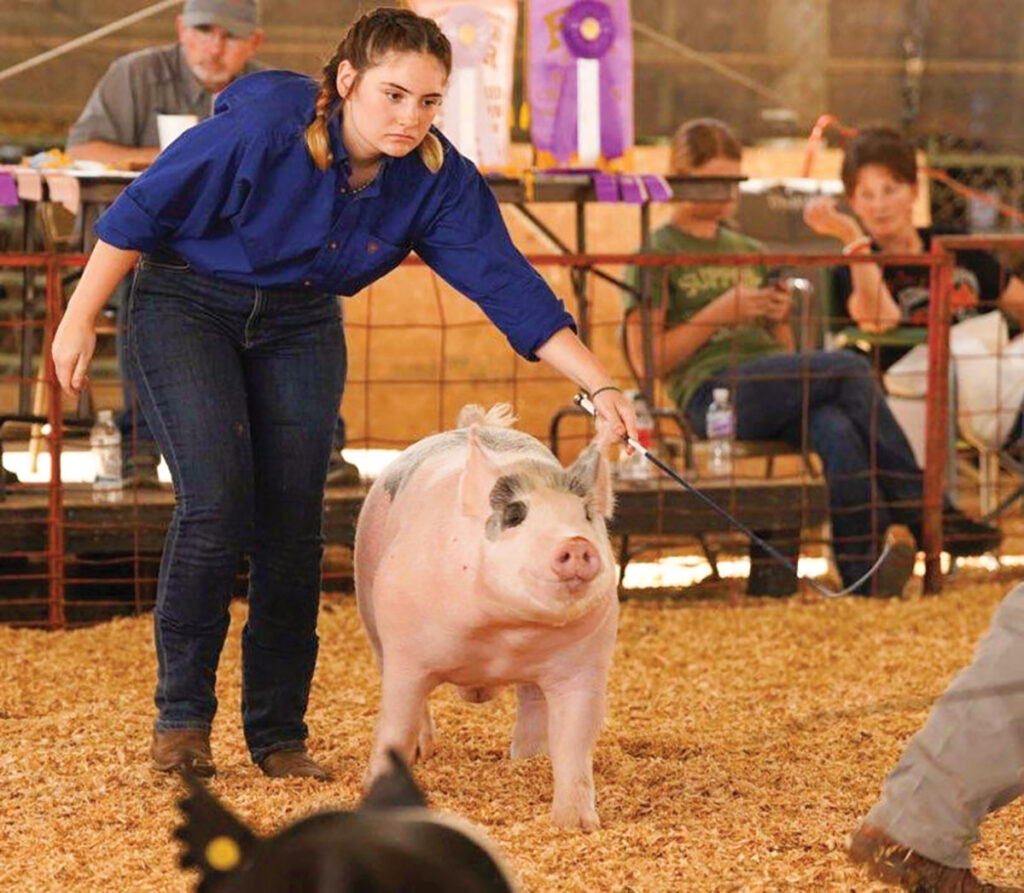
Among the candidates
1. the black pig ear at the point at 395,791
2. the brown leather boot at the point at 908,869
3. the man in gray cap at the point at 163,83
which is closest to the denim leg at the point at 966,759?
the brown leather boot at the point at 908,869

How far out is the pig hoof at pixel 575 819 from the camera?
10.3ft

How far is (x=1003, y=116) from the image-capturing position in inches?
402

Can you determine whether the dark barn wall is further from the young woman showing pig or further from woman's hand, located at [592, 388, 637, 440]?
woman's hand, located at [592, 388, 637, 440]

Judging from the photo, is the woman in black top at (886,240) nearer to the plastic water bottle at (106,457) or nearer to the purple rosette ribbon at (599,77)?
the purple rosette ribbon at (599,77)

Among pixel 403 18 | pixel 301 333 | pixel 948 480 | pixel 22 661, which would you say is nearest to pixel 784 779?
pixel 301 333

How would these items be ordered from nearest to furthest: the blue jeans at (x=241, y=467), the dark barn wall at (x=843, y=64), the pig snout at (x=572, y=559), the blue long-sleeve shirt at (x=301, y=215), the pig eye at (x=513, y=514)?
the pig snout at (x=572, y=559), the pig eye at (x=513, y=514), the blue long-sleeve shirt at (x=301, y=215), the blue jeans at (x=241, y=467), the dark barn wall at (x=843, y=64)

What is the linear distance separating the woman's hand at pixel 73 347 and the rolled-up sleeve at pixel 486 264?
1.93ft

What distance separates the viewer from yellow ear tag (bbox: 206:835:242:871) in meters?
1.65

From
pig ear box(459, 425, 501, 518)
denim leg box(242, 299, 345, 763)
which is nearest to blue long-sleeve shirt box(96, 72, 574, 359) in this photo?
denim leg box(242, 299, 345, 763)

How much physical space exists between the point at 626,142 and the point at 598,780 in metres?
2.88

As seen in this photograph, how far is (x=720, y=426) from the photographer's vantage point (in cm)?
581

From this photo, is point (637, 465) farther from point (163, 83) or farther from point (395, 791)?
point (395, 791)

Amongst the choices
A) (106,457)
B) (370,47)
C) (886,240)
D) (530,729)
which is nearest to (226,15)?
(106,457)

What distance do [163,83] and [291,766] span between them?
300 centimetres
